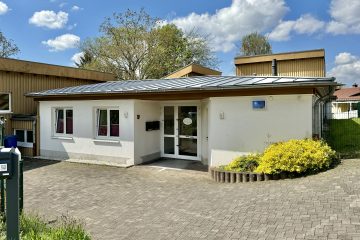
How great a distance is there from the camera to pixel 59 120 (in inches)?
598

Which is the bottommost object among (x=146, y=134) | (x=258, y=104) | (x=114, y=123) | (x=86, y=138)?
(x=86, y=138)

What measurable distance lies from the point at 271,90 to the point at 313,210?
4.73 meters

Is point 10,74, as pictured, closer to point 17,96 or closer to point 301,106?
point 17,96

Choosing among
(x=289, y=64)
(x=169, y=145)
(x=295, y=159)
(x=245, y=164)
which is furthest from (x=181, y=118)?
(x=289, y=64)

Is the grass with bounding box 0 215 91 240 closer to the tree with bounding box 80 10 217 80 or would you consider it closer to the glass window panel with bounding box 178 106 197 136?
the glass window panel with bounding box 178 106 197 136

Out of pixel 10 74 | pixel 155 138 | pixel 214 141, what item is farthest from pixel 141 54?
pixel 214 141

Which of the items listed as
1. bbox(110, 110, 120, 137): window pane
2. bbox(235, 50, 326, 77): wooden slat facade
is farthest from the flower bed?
bbox(235, 50, 326, 77): wooden slat facade

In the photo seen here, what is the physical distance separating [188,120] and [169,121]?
3.40ft

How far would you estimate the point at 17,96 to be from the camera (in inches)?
656

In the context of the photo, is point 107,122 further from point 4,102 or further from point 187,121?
point 4,102

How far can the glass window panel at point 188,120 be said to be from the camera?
13.2m

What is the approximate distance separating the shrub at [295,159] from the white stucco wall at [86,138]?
19.4 feet

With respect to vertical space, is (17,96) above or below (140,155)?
above

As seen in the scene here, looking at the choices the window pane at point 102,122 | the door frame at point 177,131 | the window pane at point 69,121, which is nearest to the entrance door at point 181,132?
the door frame at point 177,131
